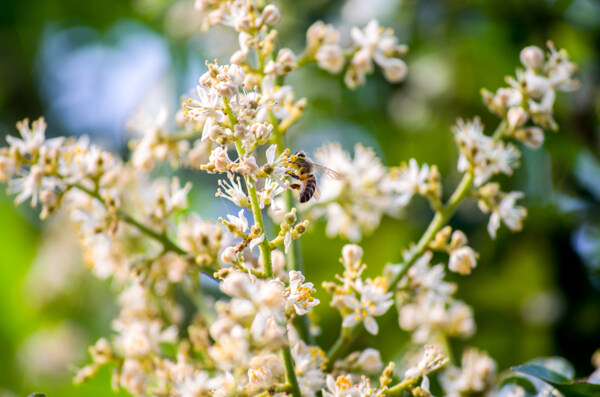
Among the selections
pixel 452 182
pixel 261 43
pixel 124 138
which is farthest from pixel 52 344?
pixel 261 43

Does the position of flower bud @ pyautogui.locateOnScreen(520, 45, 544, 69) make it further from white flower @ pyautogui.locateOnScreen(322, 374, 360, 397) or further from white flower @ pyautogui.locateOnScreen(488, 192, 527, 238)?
white flower @ pyautogui.locateOnScreen(322, 374, 360, 397)

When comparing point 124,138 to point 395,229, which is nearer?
point 395,229

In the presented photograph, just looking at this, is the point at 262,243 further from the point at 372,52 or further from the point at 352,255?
the point at 372,52

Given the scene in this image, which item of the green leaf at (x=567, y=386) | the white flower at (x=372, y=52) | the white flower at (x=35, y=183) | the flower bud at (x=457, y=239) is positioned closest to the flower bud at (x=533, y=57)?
the white flower at (x=372, y=52)

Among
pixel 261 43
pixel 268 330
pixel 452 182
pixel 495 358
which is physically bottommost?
pixel 268 330

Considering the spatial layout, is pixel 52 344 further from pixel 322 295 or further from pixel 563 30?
pixel 563 30

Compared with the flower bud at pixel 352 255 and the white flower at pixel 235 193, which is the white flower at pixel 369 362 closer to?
the flower bud at pixel 352 255

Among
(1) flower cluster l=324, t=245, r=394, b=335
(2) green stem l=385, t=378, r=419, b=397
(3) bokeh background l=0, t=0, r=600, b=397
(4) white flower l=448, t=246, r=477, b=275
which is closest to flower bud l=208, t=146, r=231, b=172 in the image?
(1) flower cluster l=324, t=245, r=394, b=335
